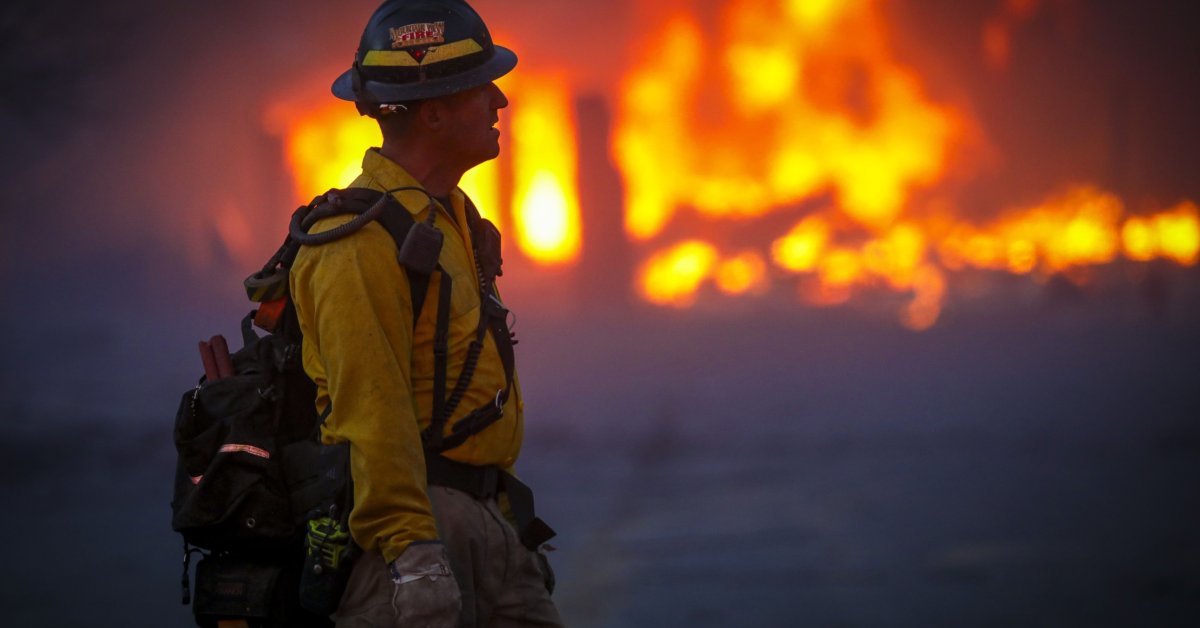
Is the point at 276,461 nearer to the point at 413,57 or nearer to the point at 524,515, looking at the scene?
the point at 524,515

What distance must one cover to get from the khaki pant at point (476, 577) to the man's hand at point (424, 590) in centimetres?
10

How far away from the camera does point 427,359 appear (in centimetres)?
360

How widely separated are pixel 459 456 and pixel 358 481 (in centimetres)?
34

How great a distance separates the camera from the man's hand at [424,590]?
330 cm

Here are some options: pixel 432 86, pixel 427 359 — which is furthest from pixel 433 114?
pixel 427 359

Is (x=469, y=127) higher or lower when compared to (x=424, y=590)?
higher

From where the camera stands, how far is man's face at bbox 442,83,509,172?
3811 mm

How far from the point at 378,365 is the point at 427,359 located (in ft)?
0.74

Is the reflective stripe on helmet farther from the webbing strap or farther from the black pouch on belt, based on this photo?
the black pouch on belt

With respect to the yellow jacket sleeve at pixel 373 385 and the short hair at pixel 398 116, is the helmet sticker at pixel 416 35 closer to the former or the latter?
the short hair at pixel 398 116

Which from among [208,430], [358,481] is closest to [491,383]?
[358,481]

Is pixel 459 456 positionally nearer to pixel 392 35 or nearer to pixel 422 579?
pixel 422 579

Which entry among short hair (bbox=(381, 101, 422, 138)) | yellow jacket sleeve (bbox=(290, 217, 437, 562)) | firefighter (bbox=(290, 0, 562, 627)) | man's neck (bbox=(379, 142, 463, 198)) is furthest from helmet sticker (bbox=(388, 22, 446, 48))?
yellow jacket sleeve (bbox=(290, 217, 437, 562))

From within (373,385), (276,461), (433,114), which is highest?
(433,114)
